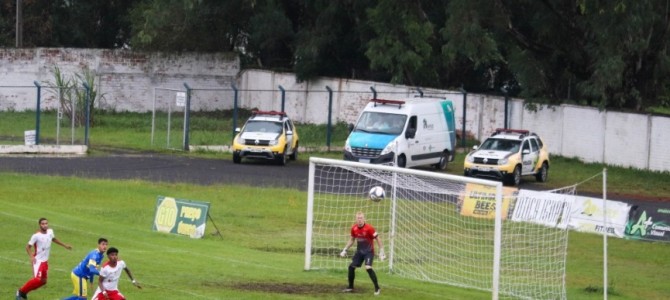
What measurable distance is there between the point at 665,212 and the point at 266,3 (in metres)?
37.8

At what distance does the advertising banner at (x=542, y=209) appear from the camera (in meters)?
28.9

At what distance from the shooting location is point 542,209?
29.2 m

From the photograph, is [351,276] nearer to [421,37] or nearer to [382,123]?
[382,123]

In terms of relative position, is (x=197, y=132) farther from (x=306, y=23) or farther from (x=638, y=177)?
(x=638, y=177)

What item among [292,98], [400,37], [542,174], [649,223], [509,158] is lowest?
[649,223]

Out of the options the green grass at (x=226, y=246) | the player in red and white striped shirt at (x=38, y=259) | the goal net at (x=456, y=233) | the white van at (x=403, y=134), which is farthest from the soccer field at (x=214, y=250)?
the white van at (x=403, y=134)

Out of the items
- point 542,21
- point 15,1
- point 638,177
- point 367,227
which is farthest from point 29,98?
point 367,227

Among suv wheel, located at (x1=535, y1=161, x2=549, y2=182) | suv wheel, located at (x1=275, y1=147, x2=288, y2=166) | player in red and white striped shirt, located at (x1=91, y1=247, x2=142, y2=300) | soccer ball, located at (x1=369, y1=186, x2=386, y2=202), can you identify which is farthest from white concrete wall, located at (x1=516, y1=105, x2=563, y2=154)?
player in red and white striped shirt, located at (x1=91, y1=247, x2=142, y2=300)

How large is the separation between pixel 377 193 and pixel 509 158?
14.1m

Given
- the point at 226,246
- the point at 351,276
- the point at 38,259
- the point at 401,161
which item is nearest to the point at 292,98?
the point at 401,161

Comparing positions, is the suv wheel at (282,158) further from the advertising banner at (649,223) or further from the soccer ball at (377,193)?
the advertising banner at (649,223)

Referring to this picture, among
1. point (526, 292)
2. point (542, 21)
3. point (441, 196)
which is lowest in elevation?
point (526, 292)

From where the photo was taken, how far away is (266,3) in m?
65.7

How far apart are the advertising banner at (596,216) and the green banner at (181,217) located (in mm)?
9582
